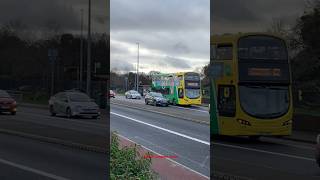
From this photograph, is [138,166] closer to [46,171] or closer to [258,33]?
[46,171]

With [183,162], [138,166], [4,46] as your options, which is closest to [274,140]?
[183,162]

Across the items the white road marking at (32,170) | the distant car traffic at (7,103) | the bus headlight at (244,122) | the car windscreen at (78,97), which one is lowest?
the white road marking at (32,170)

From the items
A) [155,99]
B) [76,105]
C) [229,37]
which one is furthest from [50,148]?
[229,37]

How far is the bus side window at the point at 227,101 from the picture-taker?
457cm

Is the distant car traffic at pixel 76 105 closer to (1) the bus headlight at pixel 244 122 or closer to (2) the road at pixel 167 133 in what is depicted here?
(2) the road at pixel 167 133

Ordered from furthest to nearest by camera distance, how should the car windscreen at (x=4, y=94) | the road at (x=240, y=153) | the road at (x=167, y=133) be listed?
the car windscreen at (x=4, y=94)
the road at (x=167, y=133)
the road at (x=240, y=153)

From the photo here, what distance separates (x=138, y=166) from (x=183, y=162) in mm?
473

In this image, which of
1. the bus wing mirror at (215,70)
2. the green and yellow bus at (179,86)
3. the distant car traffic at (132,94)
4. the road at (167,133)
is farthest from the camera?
the distant car traffic at (132,94)

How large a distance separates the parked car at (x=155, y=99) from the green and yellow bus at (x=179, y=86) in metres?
0.05

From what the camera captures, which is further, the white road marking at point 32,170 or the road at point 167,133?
the white road marking at point 32,170

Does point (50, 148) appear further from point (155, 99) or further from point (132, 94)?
point (155, 99)

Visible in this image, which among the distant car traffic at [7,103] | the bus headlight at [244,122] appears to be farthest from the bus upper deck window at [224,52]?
the distant car traffic at [7,103]

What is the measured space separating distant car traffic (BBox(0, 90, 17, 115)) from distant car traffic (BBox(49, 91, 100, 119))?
28.8 inches

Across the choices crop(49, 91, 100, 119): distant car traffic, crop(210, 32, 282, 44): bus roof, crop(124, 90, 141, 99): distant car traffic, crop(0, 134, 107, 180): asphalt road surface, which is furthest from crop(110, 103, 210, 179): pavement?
crop(210, 32, 282, 44): bus roof
